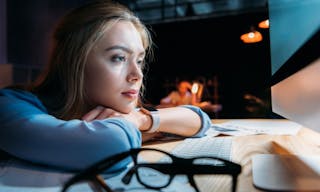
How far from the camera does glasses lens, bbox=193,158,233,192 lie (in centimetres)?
27

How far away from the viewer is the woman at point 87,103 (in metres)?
0.33

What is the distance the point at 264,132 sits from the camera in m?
0.70

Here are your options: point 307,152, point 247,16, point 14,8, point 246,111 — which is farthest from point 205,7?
point 307,152

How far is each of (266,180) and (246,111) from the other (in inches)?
128

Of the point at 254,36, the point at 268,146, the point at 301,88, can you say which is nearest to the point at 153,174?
the point at 301,88

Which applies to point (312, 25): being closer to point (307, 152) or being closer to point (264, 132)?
point (307, 152)

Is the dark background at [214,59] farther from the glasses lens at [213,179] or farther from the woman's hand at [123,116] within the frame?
the glasses lens at [213,179]

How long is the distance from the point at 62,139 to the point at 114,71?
0.19 meters

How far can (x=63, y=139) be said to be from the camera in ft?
1.06

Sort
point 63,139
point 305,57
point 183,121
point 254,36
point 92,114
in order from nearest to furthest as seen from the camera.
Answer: point 305,57 → point 63,139 → point 92,114 → point 183,121 → point 254,36

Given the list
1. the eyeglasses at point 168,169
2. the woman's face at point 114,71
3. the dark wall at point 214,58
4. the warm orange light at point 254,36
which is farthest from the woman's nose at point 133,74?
the dark wall at point 214,58

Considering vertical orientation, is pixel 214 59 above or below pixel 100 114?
above

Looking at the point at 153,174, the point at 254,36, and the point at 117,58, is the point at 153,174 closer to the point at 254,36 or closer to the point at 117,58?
the point at 117,58

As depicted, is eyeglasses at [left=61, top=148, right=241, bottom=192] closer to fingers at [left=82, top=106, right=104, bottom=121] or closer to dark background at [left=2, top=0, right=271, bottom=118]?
fingers at [left=82, top=106, right=104, bottom=121]
